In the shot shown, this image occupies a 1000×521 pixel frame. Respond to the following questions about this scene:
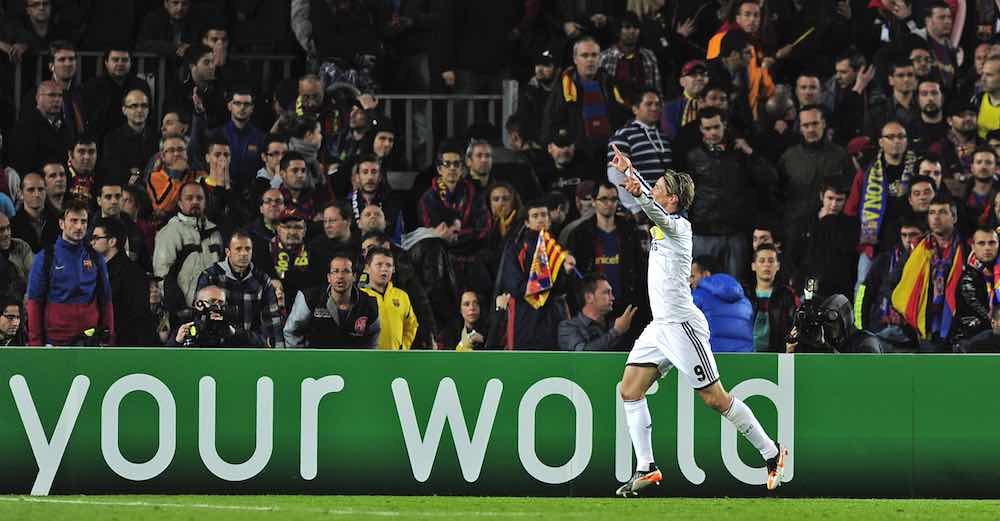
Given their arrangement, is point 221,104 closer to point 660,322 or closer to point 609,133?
point 609,133

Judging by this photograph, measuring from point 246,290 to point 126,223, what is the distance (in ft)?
5.84

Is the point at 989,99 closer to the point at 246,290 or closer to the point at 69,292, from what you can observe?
the point at 246,290

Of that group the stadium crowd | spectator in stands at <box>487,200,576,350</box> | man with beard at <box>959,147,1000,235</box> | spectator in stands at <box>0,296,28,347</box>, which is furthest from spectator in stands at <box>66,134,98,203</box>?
man with beard at <box>959,147,1000,235</box>

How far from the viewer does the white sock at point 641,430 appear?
36.9 feet

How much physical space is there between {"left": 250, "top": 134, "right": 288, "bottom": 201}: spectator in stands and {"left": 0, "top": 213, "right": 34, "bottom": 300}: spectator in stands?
210cm

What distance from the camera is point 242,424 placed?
11.9 meters

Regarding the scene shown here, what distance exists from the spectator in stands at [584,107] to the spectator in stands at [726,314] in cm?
344

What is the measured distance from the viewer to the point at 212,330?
1288 cm

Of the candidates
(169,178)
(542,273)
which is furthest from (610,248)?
(169,178)

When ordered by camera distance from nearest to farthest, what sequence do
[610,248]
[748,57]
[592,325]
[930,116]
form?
[592,325] < [610,248] < [930,116] < [748,57]

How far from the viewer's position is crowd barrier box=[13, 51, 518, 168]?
691 inches

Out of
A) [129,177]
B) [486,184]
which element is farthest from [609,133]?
[129,177]

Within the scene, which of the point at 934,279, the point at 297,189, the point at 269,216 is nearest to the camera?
the point at 934,279

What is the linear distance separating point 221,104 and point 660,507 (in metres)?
7.17
